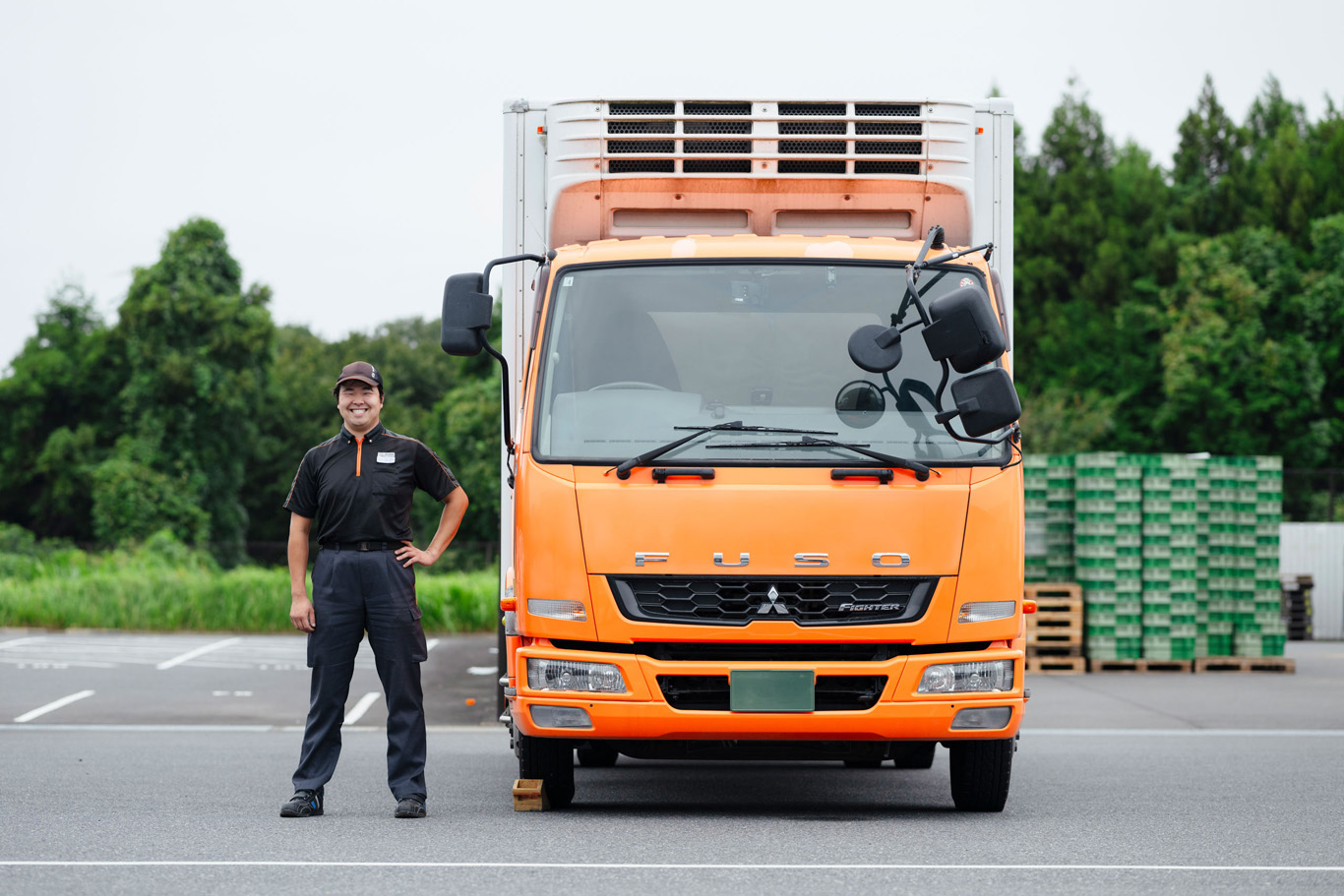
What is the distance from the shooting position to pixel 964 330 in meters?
6.93

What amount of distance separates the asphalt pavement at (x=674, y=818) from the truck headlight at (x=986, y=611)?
3.17 ft

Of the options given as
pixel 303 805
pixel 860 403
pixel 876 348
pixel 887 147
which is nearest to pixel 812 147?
pixel 887 147

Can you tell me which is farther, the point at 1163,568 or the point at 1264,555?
the point at 1264,555

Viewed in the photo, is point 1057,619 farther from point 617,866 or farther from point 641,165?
point 617,866

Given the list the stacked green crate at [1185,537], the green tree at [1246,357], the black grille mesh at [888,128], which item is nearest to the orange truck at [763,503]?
the black grille mesh at [888,128]

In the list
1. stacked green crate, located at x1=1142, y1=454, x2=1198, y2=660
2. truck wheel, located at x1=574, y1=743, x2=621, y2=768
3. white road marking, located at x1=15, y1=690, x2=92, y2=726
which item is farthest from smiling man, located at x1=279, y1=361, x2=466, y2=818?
stacked green crate, located at x1=1142, y1=454, x2=1198, y2=660

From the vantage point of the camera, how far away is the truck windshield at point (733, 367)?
23.4 ft

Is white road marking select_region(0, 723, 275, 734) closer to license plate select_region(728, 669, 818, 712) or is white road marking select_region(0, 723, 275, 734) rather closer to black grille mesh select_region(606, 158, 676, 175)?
black grille mesh select_region(606, 158, 676, 175)

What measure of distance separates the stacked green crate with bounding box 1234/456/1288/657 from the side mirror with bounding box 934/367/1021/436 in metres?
13.8

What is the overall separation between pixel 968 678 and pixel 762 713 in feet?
3.05

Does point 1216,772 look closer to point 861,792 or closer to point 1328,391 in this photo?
point 861,792

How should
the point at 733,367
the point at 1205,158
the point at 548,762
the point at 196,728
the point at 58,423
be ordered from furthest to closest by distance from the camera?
the point at 1205,158 < the point at 58,423 < the point at 196,728 < the point at 548,762 < the point at 733,367

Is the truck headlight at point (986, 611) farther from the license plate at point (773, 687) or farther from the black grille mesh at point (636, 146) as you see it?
the black grille mesh at point (636, 146)

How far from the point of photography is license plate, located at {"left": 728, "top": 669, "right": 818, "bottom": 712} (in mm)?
6977
